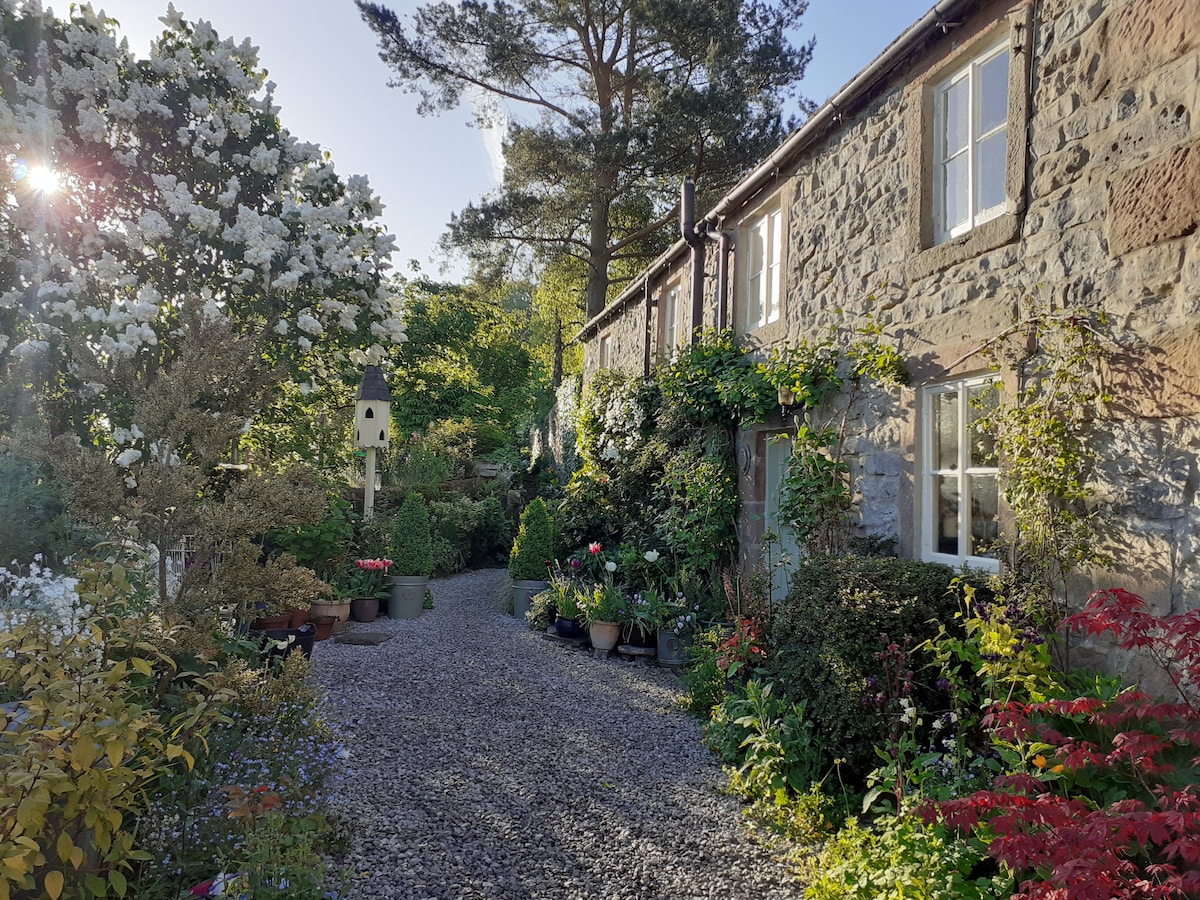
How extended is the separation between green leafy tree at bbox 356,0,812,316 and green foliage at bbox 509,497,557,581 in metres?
8.25

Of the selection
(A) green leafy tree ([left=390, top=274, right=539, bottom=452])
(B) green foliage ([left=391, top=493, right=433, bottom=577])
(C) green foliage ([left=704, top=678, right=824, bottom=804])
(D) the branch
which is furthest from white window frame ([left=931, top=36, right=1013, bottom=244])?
(A) green leafy tree ([left=390, top=274, right=539, bottom=452])

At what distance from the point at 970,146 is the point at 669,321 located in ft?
20.4

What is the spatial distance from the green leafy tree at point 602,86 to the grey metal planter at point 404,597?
31.1 feet

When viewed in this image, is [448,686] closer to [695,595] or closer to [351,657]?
[351,657]

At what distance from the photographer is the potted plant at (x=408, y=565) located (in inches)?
344

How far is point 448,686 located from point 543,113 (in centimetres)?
1371

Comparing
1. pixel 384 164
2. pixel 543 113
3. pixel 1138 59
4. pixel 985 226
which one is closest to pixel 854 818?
pixel 985 226

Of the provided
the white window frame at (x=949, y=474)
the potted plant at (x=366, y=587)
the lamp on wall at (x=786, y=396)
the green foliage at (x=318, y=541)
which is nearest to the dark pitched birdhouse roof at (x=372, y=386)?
the green foliage at (x=318, y=541)

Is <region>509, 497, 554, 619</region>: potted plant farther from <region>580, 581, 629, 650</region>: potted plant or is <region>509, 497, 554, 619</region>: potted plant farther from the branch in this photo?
the branch

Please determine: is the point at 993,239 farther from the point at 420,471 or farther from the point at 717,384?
the point at 420,471

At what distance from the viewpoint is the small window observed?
10.4 metres

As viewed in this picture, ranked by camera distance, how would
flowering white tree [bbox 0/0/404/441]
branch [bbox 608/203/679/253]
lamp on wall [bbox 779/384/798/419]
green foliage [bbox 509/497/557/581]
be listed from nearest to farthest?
Answer: flowering white tree [bbox 0/0/404/441] → lamp on wall [bbox 779/384/798/419] → green foliage [bbox 509/497/557/581] → branch [bbox 608/203/679/253]

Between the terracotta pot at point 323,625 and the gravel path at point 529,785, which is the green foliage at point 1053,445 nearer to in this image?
the gravel path at point 529,785

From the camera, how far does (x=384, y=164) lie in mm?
8219
